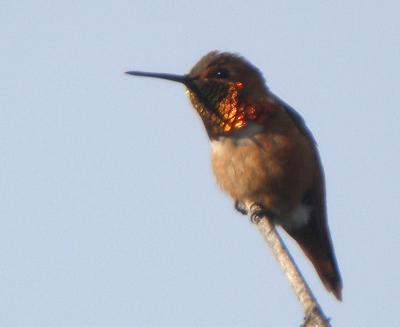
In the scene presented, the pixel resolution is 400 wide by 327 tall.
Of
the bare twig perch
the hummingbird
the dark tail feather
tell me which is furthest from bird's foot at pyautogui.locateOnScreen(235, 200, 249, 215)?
the bare twig perch

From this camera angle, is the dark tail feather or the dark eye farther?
the dark tail feather

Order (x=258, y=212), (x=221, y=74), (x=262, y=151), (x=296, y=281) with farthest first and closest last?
(x=221, y=74) < (x=258, y=212) < (x=262, y=151) < (x=296, y=281)

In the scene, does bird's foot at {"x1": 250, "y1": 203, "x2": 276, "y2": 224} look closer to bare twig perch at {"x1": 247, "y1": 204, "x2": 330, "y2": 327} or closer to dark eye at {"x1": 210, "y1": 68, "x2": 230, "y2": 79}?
bare twig perch at {"x1": 247, "y1": 204, "x2": 330, "y2": 327}

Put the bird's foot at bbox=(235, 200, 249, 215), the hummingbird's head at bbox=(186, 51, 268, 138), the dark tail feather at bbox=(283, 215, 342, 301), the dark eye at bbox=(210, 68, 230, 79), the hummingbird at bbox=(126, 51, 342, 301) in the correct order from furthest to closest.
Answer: the dark tail feather at bbox=(283, 215, 342, 301)
the dark eye at bbox=(210, 68, 230, 79)
the bird's foot at bbox=(235, 200, 249, 215)
the hummingbird's head at bbox=(186, 51, 268, 138)
the hummingbird at bbox=(126, 51, 342, 301)

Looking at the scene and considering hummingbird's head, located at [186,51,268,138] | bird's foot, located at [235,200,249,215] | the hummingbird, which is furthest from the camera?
bird's foot, located at [235,200,249,215]

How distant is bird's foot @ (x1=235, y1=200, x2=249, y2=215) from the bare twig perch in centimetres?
100

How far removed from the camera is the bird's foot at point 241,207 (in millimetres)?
8297

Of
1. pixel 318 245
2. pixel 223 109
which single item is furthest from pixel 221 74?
pixel 318 245

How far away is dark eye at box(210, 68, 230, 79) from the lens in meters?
8.48

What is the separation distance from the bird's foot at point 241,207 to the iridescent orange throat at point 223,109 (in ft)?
2.10

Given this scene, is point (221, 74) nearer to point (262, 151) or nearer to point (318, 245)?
point (262, 151)

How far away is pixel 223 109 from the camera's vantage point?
8.25 m

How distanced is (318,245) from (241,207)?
3.09 ft

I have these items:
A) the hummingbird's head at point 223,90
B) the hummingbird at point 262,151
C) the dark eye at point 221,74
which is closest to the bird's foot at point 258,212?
the hummingbird at point 262,151
